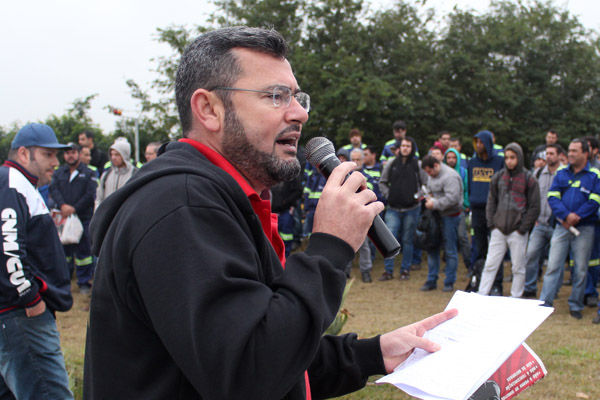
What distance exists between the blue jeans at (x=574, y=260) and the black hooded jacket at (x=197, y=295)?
6.60 m

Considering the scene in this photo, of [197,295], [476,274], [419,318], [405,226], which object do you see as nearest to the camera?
[197,295]

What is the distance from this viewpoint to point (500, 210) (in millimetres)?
7715

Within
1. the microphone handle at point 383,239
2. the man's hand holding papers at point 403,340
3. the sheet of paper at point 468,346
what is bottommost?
the man's hand holding papers at point 403,340

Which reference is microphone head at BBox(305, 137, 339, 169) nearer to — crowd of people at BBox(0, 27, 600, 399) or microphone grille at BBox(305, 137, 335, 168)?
microphone grille at BBox(305, 137, 335, 168)

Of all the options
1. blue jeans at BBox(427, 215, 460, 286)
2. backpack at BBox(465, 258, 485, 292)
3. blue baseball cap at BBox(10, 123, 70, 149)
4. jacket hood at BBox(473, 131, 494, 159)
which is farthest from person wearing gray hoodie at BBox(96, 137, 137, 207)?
backpack at BBox(465, 258, 485, 292)

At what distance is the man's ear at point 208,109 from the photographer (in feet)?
5.24

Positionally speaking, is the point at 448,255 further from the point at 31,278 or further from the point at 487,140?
the point at 31,278

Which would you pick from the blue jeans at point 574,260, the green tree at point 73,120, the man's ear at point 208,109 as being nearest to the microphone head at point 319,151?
the man's ear at point 208,109

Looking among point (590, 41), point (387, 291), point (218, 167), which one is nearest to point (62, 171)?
point (387, 291)

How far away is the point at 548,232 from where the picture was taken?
26.6 feet

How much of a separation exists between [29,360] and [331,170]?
2340 mm

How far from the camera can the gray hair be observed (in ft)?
5.22

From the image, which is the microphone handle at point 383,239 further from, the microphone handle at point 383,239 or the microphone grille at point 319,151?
the microphone grille at point 319,151

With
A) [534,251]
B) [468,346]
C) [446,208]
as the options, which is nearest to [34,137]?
[468,346]
